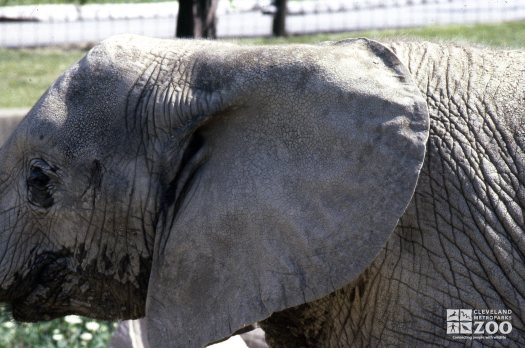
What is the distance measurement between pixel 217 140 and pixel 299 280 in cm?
47

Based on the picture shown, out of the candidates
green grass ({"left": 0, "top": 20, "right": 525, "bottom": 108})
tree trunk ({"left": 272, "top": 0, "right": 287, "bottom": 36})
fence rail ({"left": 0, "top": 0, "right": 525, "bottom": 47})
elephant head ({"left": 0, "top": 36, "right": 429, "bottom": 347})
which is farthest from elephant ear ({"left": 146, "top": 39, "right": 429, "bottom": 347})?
tree trunk ({"left": 272, "top": 0, "right": 287, "bottom": 36})

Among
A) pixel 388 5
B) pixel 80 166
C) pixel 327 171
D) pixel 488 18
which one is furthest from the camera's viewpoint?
pixel 388 5

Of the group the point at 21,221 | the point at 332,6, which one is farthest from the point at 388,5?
the point at 21,221

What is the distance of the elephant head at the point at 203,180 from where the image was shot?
298cm

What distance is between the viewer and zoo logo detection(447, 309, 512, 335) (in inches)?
119

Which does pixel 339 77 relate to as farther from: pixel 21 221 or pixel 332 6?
pixel 332 6

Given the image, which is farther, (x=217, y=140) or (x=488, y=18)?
(x=488, y=18)

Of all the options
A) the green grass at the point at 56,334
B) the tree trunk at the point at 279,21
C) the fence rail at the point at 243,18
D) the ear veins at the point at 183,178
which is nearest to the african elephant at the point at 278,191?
the ear veins at the point at 183,178

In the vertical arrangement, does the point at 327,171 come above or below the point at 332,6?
above

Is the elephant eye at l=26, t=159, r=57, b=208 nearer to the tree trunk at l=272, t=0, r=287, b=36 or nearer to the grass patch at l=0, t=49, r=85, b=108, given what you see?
the grass patch at l=0, t=49, r=85, b=108

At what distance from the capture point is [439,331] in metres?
3.07

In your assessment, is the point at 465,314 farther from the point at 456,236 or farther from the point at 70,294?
the point at 70,294

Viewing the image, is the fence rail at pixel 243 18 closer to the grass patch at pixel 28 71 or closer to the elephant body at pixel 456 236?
the grass patch at pixel 28 71

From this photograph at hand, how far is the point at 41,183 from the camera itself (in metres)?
3.38
